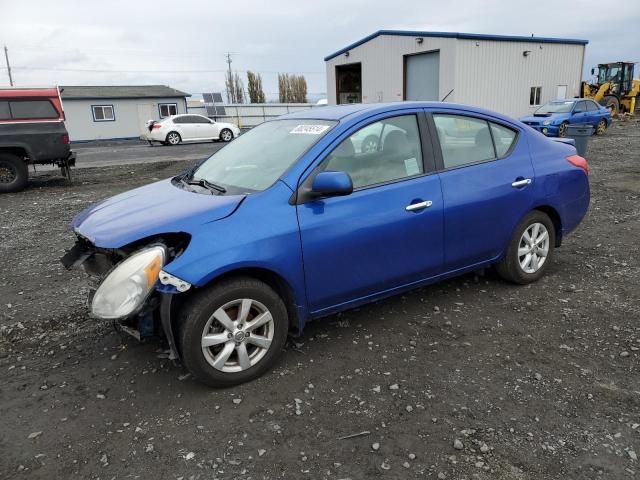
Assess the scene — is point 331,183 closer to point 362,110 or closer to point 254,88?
point 362,110

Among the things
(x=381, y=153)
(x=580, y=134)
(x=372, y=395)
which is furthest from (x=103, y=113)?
(x=372, y=395)

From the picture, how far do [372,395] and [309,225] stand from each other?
1133mm

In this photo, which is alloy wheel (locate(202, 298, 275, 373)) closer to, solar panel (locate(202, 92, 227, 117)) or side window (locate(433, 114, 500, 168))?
side window (locate(433, 114, 500, 168))

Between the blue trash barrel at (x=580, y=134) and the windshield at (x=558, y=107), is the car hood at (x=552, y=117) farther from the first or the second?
the blue trash barrel at (x=580, y=134)

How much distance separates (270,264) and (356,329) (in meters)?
1.18

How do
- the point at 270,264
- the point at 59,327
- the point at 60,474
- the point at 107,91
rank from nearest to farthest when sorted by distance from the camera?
the point at 60,474 < the point at 270,264 < the point at 59,327 < the point at 107,91

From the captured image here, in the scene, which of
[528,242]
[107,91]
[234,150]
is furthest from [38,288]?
[107,91]

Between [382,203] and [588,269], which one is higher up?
[382,203]

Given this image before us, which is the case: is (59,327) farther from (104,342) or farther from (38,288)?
(38,288)

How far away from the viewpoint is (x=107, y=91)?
35.2m

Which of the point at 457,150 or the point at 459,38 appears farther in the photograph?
the point at 459,38

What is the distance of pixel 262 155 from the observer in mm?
3719

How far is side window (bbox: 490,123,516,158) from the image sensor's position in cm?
423

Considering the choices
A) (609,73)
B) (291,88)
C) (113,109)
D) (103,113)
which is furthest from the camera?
(291,88)
